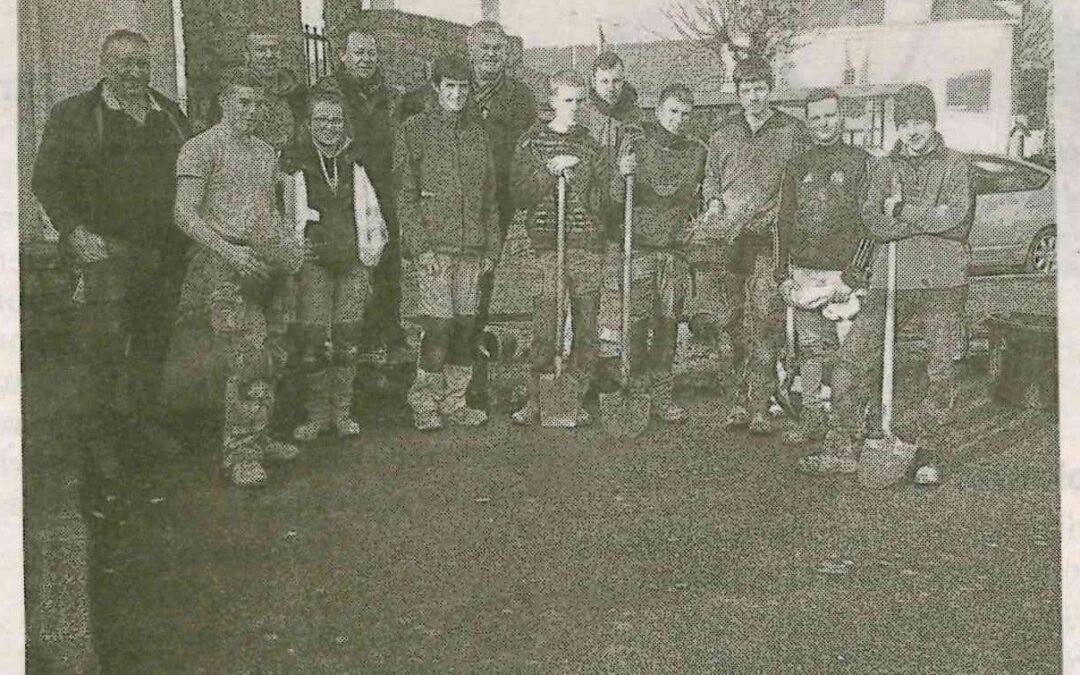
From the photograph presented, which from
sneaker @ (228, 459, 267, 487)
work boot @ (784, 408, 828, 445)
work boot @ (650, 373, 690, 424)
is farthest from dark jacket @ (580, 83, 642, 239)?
Result: sneaker @ (228, 459, 267, 487)

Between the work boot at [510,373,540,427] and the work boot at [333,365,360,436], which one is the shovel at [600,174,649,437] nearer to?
the work boot at [510,373,540,427]

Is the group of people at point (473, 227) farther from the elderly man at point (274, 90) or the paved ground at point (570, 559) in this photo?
the paved ground at point (570, 559)

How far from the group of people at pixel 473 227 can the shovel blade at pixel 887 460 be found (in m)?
0.05

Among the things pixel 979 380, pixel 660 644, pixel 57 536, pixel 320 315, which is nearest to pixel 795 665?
pixel 660 644

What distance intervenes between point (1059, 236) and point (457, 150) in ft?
6.05

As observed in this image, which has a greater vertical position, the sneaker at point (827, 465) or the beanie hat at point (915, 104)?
the beanie hat at point (915, 104)

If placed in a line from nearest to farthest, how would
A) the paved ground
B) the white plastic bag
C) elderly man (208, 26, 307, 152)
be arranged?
1. the paved ground
2. elderly man (208, 26, 307, 152)
3. the white plastic bag

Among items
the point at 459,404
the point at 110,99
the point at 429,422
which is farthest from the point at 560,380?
the point at 110,99

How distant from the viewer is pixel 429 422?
3957 mm

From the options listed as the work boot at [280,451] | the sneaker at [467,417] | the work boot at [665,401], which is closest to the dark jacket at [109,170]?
the work boot at [280,451]

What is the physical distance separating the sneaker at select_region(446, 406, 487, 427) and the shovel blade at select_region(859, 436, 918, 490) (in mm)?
1169

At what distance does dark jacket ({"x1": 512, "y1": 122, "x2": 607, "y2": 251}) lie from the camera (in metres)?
3.97

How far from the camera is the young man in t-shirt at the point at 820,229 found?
4004 mm

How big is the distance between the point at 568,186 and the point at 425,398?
778 millimetres
